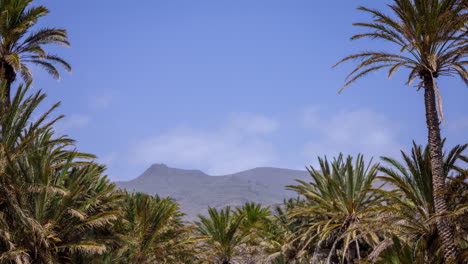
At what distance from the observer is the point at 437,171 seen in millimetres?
15688

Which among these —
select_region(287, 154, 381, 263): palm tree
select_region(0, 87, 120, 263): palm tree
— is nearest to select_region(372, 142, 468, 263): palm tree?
select_region(287, 154, 381, 263): palm tree

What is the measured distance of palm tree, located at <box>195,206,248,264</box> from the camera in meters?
33.6

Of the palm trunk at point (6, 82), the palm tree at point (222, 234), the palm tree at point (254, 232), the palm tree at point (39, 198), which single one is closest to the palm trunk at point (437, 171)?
the palm tree at point (39, 198)

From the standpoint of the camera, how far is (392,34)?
17328 mm

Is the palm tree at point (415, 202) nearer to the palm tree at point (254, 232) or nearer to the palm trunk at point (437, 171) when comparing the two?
the palm trunk at point (437, 171)

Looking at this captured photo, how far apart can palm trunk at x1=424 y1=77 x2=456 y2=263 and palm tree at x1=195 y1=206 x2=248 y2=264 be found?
765 inches

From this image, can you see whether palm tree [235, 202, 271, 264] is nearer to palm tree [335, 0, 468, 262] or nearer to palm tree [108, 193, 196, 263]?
palm tree [108, 193, 196, 263]

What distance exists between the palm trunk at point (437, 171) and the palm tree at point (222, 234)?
765 inches

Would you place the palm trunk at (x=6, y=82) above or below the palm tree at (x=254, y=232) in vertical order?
above

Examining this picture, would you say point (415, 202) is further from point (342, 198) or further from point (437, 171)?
point (342, 198)

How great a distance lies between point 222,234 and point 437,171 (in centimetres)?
2071

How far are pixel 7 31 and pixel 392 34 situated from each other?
16.1m

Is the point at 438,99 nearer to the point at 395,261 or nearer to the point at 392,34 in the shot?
the point at 392,34

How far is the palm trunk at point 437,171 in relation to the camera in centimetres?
1507
